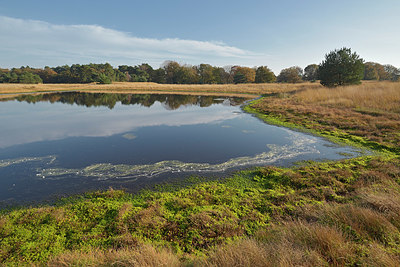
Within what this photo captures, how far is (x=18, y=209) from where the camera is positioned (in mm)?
4789

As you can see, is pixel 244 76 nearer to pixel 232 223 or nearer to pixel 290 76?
pixel 290 76

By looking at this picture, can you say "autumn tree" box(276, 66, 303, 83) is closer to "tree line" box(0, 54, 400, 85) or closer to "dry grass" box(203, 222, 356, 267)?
"tree line" box(0, 54, 400, 85)

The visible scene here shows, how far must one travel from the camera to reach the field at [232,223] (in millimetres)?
2811

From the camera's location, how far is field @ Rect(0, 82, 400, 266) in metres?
2.81

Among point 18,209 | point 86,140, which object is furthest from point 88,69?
point 18,209

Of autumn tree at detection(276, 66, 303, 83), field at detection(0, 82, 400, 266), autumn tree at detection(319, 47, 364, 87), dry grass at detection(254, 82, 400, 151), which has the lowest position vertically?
field at detection(0, 82, 400, 266)

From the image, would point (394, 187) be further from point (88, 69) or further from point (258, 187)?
point (88, 69)

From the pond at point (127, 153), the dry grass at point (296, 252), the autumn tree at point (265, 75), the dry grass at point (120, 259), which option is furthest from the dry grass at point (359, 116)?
the autumn tree at point (265, 75)

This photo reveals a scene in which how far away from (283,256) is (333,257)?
775mm

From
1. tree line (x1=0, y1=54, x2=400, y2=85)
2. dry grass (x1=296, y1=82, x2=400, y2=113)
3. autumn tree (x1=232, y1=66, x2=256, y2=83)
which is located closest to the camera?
dry grass (x1=296, y1=82, x2=400, y2=113)

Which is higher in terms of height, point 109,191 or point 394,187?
point 394,187

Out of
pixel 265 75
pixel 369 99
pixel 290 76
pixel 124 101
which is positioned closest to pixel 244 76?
pixel 265 75

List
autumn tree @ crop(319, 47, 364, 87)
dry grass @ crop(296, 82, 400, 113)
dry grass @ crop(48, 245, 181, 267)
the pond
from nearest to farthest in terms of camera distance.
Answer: dry grass @ crop(48, 245, 181, 267)
the pond
dry grass @ crop(296, 82, 400, 113)
autumn tree @ crop(319, 47, 364, 87)

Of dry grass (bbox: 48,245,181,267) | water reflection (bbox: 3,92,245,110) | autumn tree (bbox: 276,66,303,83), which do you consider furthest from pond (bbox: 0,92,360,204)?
autumn tree (bbox: 276,66,303,83)
